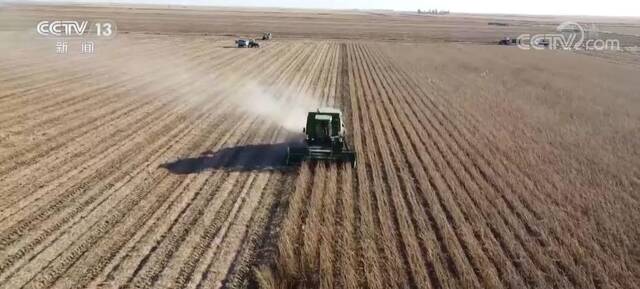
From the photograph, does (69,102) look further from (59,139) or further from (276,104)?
(276,104)

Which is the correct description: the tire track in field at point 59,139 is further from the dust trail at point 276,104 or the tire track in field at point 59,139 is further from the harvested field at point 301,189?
the dust trail at point 276,104

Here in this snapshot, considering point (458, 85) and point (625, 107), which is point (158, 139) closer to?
point (458, 85)

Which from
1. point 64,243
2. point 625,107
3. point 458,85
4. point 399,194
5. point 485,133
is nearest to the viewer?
point 64,243

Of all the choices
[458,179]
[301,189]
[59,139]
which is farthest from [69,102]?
[458,179]

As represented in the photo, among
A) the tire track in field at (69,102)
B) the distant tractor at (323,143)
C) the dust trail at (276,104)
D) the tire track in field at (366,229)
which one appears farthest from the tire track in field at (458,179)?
the tire track in field at (69,102)

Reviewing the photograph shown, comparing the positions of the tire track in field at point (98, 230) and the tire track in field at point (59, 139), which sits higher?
the tire track in field at point (59, 139)

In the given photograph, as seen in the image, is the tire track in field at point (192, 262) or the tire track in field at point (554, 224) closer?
the tire track in field at point (192, 262)

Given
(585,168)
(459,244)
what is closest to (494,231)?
(459,244)
